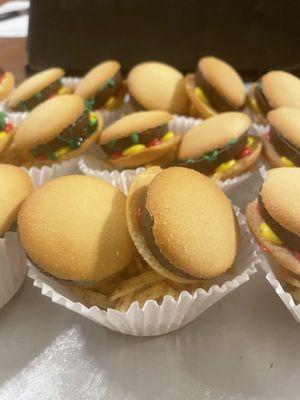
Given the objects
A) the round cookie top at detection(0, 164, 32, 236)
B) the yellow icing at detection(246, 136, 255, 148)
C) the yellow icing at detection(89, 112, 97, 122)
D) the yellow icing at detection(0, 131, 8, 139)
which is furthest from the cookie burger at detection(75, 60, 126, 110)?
the round cookie top at detection(0, 164, 32, 236)

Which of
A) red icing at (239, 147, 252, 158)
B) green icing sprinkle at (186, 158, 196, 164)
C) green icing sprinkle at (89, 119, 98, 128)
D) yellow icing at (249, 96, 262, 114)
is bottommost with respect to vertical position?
green icing sprinkle at (89, 119, 98, 128)

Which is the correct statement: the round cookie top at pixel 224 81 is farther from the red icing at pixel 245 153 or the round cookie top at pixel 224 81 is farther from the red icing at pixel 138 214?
the red icing at pixel 138 214

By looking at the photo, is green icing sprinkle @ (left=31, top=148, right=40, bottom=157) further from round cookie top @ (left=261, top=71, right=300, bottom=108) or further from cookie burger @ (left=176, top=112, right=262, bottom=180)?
round cookie top @ (left=261, top=71, right=300, bottom=108)

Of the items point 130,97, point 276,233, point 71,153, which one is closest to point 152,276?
point 276,233

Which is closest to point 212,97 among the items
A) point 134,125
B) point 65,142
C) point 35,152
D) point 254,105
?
point 254,105

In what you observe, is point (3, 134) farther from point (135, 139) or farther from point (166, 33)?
point (166, 33)

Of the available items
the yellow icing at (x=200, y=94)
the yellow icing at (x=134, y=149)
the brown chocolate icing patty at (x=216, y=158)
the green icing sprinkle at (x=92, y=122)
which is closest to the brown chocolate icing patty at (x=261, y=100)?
the yellow icing at (x=200, y=94)

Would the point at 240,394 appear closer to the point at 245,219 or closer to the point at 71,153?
the point at 245,219
